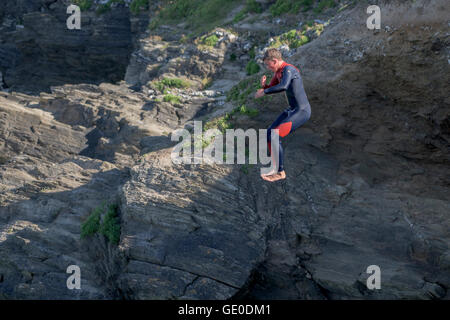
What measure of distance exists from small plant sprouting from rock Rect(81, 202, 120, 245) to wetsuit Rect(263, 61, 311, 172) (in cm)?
407

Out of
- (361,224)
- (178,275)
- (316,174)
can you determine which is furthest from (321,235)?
(178,275)

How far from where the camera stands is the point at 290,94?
844cm

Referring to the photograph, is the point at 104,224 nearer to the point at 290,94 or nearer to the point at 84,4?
the point at 290,94

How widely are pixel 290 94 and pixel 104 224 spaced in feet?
16.9

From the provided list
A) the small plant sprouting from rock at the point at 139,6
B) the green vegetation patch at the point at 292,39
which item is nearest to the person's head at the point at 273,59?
the green vegetation patch at the point at 292,39

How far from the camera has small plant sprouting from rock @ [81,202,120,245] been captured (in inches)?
399

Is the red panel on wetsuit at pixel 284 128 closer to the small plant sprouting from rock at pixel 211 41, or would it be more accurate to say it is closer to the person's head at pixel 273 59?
the person's head at pixel 273 59

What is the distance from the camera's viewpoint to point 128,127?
15266mm

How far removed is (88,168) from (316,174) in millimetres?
7024

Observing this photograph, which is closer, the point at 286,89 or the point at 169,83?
the point at 286,89

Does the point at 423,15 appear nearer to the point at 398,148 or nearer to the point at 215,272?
the point at 398,148

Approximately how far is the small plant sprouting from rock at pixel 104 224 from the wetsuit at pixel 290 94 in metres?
4.07

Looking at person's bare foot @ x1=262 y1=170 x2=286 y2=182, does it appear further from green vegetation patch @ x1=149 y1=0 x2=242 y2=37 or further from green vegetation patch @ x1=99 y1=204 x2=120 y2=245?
green vegetation patch @ x1=149 y1=0 x2=242 y2=37
